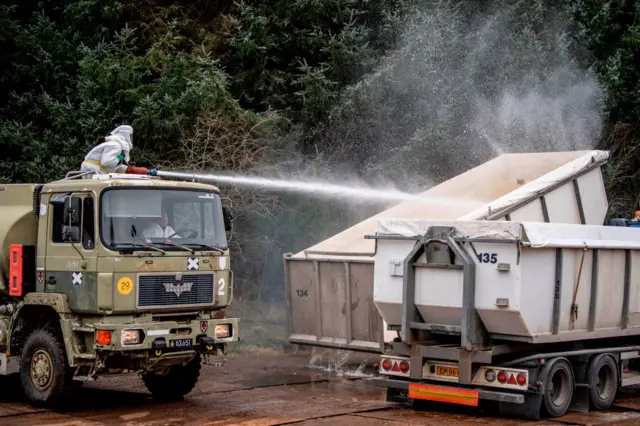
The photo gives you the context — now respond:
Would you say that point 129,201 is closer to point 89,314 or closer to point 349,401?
point 89,314

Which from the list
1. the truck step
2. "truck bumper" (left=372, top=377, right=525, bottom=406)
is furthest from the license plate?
the truck step

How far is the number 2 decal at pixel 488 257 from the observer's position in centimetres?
1011

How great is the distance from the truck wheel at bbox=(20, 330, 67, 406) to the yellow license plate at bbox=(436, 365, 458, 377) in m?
4.33

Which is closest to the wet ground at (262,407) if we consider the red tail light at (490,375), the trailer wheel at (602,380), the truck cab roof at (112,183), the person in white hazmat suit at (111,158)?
the trailer wheel at (602,380)

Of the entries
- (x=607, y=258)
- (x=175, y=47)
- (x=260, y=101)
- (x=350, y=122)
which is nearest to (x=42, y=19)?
(x=175, y=47)

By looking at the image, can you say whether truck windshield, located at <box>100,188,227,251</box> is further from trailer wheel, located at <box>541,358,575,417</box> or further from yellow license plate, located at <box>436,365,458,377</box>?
trailer wheel, located at <box>541,358,575,417</box>

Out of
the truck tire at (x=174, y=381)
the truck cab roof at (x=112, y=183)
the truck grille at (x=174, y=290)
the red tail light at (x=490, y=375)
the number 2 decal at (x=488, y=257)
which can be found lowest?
the truck tire at (x=174, y=381)

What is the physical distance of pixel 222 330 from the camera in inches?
449

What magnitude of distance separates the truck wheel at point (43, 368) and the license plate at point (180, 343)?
1263 mm

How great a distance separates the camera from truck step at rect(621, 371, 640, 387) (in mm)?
11888

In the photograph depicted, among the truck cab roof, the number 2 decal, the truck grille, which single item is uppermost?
the truck cab roof

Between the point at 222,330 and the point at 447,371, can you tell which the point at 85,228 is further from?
the point at 447,371

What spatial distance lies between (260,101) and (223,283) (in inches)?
446

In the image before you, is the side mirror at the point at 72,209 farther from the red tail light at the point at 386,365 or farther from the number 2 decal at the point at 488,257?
the number 2 decal at the point at 488,257
